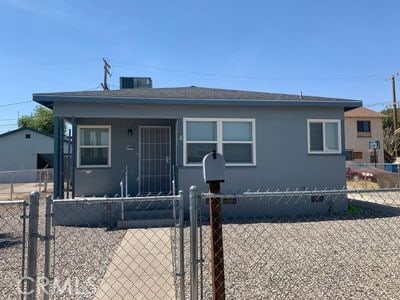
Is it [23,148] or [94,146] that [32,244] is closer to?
[94,146]

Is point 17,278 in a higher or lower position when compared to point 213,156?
lower

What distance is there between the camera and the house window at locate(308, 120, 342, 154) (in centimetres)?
1221

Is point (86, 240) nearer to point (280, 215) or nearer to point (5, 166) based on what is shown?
point (280, 215)

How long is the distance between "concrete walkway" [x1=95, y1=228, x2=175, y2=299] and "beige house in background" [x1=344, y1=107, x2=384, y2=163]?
35811mm

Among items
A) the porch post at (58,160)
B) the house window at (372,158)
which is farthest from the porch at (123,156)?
the house window at (372,158)

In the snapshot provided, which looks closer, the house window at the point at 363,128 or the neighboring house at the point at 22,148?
the neighboring house at the point at 22,148

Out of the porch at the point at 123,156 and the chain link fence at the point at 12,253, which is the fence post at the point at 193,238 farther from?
the porch at the point at 123,156

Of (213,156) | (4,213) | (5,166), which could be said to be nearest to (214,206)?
(213,156)

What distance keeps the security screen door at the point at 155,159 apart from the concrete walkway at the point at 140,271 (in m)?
4.25

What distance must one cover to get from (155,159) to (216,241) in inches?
376

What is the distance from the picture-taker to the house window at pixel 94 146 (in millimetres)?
12359

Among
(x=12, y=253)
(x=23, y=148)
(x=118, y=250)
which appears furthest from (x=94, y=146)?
(x=23, y=148)

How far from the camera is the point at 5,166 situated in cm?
3431

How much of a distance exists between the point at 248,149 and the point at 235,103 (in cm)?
153
